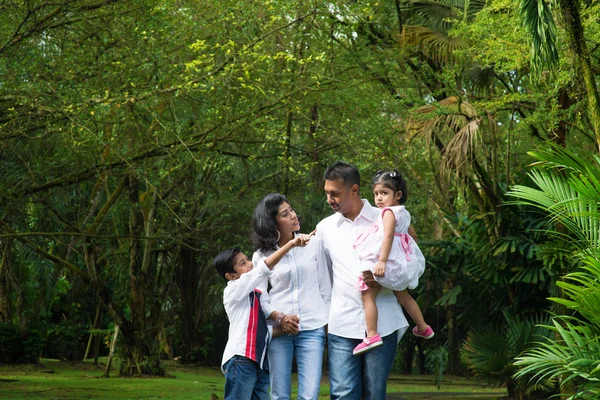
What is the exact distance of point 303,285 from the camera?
568 centimetres

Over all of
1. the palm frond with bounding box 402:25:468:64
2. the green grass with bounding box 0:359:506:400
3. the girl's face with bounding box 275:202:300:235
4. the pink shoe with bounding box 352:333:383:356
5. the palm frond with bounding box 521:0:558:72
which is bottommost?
the green grass with bounding box 0:359:506:400

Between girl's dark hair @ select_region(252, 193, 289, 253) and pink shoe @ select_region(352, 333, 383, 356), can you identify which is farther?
girl's dark hair @ select_region(252, 193, 289, 253)

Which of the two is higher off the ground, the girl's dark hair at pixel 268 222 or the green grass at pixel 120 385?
the girl's dark hair at pixel 268 222

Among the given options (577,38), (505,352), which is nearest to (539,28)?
(577,38)

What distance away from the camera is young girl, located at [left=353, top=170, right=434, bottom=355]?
16.8ft

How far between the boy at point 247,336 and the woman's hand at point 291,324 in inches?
6.7

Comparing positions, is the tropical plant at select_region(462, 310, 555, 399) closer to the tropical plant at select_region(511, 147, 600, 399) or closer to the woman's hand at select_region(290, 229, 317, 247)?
the tropical plant at select_region(511, 147, 600, 399)

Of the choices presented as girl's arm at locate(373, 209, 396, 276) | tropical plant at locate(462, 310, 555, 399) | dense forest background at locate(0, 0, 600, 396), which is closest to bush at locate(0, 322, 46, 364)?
dense forest background at locate(0, 0, 600, 396)

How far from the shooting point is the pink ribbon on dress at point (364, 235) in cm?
534

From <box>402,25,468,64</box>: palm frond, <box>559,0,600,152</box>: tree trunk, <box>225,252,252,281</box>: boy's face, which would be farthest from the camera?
<box>402,25,468,64</box>: palm frond

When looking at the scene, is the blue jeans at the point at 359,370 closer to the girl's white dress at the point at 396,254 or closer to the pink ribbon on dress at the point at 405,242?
the girl's white dress at the point at 396,254

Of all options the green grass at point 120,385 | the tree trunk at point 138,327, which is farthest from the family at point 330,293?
→ the tree trunk at point 138,327

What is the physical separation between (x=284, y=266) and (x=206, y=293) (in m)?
20.0

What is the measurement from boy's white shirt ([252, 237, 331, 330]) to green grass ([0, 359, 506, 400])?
1021 centimetres
